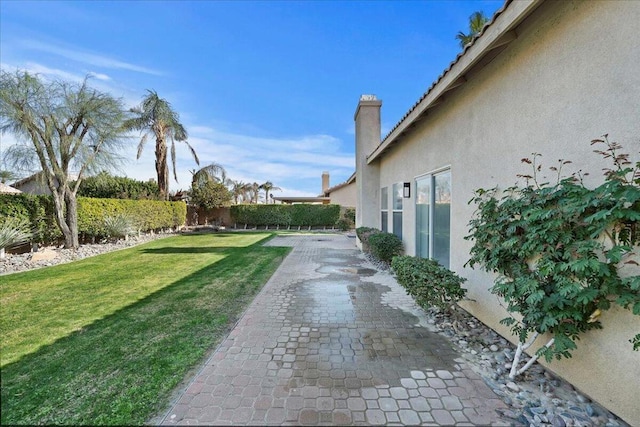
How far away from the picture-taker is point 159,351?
341 cm

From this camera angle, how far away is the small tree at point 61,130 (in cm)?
873

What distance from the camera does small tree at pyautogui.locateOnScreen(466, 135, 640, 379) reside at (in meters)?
2.12

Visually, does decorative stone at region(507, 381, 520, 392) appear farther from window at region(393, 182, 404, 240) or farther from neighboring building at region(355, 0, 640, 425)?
window at region(393, 182, 404, 240)

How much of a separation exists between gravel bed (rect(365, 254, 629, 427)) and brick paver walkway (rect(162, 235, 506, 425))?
0.50ft

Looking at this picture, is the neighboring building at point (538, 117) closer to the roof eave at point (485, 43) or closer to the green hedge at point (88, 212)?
the roof eave at point (485, 43)

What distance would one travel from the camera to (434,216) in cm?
609

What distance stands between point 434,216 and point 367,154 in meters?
6.08

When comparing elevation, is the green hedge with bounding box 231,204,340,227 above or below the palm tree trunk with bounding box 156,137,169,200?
below

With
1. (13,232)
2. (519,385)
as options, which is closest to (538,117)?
(519,385)

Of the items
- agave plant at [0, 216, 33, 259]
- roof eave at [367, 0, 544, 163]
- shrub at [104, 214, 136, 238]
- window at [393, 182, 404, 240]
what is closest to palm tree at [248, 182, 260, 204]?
shrub at [104, 214, 136, 238]

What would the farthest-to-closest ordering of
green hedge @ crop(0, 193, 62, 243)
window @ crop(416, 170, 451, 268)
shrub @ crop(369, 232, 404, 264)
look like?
green hedge @ crop(0, 193, 62, 243), shrub @ crop(369, 232, 404, 264), window @ crop(416, 170, 451, 268)

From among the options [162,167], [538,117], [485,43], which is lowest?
[538,117]

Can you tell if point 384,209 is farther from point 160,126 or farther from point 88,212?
point 160,126

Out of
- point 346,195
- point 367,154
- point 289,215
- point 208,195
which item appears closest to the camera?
point 367,154
